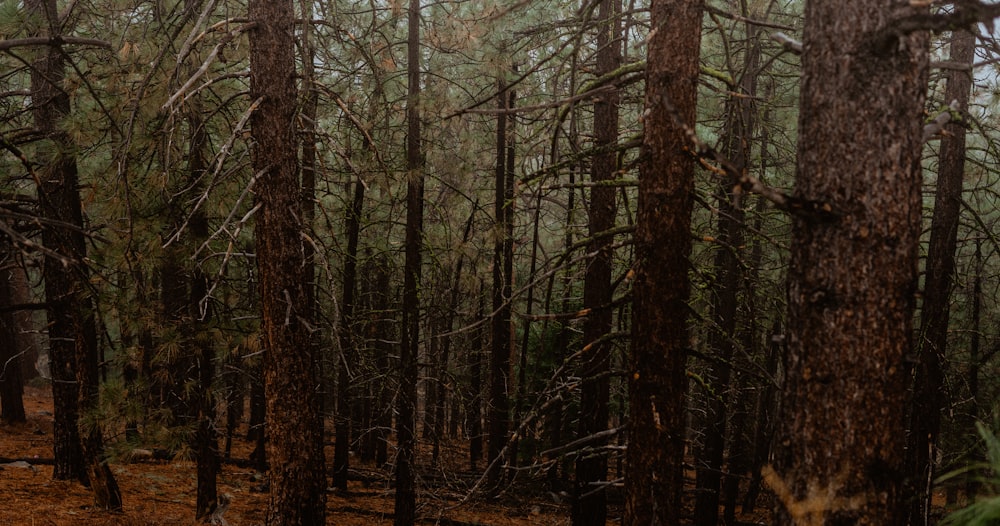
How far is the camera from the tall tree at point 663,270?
4.04 meters

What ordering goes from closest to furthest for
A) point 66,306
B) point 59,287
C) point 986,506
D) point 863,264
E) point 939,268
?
point 986,506, point 863,264, point 66,306, point 939,268, point 59,287

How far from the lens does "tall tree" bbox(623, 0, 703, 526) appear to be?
4043mm

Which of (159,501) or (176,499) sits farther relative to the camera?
(176,499)

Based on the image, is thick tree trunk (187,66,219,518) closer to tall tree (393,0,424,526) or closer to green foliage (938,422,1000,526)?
tall tree (393,0,424,526)

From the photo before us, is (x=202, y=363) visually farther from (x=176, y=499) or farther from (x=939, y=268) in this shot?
(x=939, y=268)

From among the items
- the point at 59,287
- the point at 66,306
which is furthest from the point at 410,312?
the point at 59,287

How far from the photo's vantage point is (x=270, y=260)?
5590 millimetres

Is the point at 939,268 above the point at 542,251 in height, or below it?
below

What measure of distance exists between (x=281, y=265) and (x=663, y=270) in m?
3.28

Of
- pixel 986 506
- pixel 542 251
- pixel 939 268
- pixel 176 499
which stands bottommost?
pixel 176 499

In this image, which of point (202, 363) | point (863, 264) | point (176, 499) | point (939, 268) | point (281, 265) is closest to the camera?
point (863, 264)

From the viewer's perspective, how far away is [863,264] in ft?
9.11

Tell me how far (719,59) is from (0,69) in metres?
12.1

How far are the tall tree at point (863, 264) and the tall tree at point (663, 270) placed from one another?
1235mm
